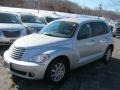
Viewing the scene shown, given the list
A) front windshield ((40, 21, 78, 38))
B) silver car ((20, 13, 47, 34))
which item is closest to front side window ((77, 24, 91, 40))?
front windshield ((40, 21, 78, 38))

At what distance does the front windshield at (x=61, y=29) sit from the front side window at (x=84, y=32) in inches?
8.4

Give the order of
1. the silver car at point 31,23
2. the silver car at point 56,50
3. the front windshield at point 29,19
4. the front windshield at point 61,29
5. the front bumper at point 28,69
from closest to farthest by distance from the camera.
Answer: the front bumper at point 28,69 → the silver car at point 56,50 → the front windshield at point 61,29 → the silver car at point 31,23 → the front windshield at point 29,19

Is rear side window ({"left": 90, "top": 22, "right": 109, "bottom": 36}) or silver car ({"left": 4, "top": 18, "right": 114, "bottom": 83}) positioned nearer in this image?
silver car ({"left": 4, "top": 18, "right": 114, "bottom": 83})

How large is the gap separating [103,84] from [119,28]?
20.5 metres

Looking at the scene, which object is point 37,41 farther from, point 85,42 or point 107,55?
point 107,55

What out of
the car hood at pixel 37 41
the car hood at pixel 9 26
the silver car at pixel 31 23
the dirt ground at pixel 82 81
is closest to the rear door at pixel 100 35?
the dirt ground at pixel 82 81

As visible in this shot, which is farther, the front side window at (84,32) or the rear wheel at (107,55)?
the rear wheel at (107,55)

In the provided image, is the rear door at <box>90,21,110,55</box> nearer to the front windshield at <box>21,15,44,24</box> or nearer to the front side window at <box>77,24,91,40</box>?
the front side window at <box>77,24,91,40</box>

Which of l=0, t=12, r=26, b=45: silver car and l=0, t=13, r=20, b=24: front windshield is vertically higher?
l=0, t=13, r=20, b=24: front windshield

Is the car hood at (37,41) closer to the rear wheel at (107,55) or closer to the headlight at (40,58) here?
the headlight at (40,58)

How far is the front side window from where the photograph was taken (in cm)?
736

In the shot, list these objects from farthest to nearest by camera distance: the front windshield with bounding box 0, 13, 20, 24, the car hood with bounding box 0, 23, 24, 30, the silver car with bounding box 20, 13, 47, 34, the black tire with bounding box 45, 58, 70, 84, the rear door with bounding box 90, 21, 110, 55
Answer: the silver car with bounding box 20, 13, 47, 34 < the front windshield with bounding box 0, 13, 20, 24 < the car hood with bounding box 0, 23, 24, 30 < the rear door with bounding box 90, 21, 110, 55 < the black tire with bounding box 45, 58, 70, 84

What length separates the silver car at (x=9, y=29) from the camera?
33.8ft

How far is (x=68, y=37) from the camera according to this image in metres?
7.08
